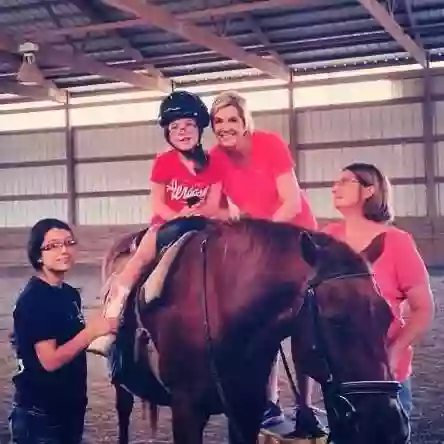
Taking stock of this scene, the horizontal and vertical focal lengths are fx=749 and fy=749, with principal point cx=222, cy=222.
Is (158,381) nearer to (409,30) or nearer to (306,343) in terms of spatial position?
(306,343)

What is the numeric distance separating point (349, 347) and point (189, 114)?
0.92m

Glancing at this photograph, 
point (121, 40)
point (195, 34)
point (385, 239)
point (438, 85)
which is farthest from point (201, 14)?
Answer: point (385, 239)

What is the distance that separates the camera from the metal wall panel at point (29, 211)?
52.5 ft

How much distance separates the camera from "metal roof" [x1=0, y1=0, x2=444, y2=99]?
1083 cm

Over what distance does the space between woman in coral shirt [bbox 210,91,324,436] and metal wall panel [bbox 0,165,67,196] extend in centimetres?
1387

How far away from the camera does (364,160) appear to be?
13.5 metres

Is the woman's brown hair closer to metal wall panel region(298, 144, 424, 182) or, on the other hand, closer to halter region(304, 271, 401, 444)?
halter region(304, 271, 401, 444)

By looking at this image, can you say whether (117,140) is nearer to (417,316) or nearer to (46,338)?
(46,338)

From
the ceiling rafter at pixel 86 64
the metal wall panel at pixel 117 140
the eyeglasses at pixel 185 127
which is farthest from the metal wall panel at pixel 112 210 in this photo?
the eyeglasses at pixel 185 127

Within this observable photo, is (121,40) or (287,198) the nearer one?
(287,198)

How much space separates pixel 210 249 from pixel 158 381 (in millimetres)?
466

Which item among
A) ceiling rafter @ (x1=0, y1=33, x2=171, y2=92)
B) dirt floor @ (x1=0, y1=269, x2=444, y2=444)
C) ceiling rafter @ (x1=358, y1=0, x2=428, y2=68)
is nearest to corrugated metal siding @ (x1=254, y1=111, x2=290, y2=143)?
ceiling rafter @ (x1=0, y1=33, x2=171, y2=92)

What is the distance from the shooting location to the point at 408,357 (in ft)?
7.87

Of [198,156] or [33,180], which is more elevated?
[33,180]
